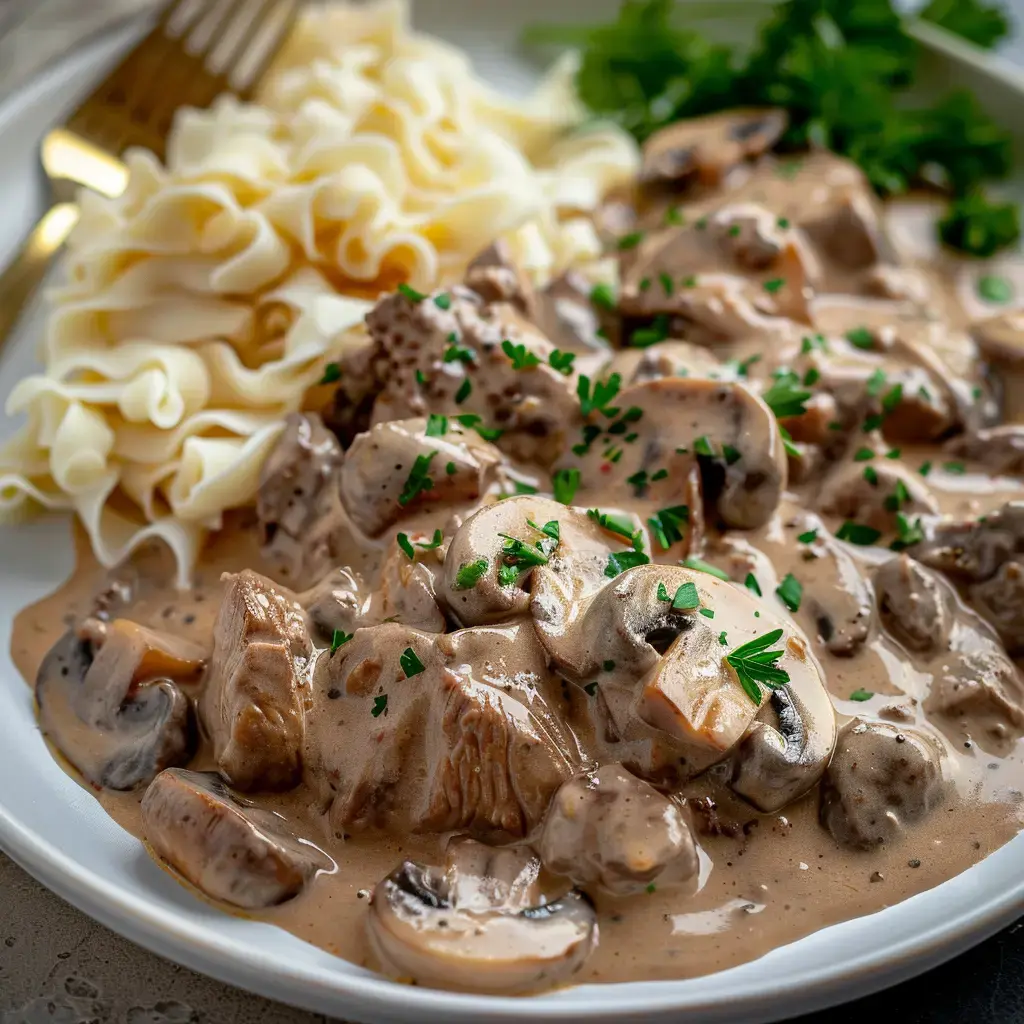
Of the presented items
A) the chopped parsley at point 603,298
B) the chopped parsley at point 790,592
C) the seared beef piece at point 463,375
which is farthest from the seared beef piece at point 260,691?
the chopped parsley at point 603,298

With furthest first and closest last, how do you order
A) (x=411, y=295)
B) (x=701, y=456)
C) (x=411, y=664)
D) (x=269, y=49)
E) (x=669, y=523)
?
1. (x=269, y=49)
2. (x=411, y=295)
3. (x=701, y=456)
4. (x=669, y=523)
5. (x=411, y=664)

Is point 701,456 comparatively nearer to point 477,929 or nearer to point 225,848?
point 477,929

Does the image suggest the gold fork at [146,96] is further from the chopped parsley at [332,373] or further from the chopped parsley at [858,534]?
the chopped parsley at [858,534]

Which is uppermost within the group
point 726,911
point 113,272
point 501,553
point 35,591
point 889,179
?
point 889,179

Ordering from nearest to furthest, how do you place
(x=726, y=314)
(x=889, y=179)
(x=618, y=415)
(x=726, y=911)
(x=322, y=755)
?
(x=726, y=911) < (x=322, y=755) < (x=618, y=415) < (x=726, y=314) < (x=889, y=179)

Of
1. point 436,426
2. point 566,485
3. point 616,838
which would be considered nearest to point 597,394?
point 566,485

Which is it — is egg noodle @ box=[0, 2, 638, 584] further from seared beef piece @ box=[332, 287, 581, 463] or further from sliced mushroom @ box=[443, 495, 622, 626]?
sliced mushroom @ box=[443, 495, 622, 626]

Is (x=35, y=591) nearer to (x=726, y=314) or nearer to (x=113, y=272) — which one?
(x=113, y=272)

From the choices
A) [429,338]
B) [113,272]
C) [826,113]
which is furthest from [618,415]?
[826,113]

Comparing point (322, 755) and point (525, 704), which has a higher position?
A: point (525, 704)
